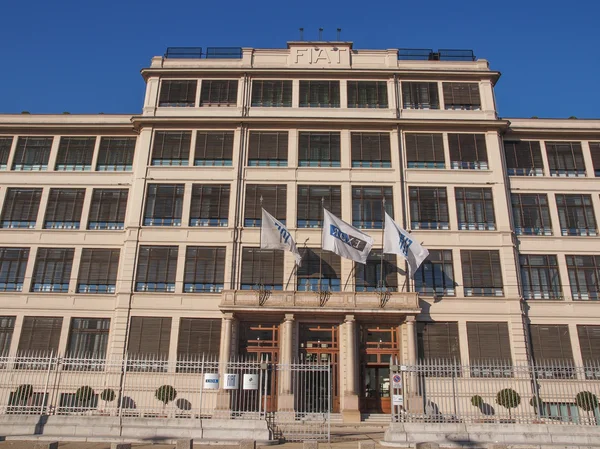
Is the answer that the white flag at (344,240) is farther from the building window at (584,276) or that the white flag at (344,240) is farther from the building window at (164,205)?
the building window at (584,276)

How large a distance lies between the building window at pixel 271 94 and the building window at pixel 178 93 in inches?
154

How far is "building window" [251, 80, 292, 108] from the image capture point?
32.7m

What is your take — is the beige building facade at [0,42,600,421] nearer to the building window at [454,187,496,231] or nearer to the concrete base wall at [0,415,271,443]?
the building window at [454,187,496,231]

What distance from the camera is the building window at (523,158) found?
104 feet

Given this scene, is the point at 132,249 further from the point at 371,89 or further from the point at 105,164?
the point at 371,89

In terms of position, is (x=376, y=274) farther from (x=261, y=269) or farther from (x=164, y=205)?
(x=164, y=205)

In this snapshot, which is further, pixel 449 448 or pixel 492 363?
pixel 492 363

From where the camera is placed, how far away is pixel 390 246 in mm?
26344

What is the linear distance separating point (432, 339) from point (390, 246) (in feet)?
18.8

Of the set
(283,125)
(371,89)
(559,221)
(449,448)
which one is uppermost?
(371,89)

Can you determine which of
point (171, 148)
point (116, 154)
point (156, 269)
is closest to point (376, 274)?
point (156, 269)

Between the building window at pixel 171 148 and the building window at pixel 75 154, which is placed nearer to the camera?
the building window at pixel 171 148

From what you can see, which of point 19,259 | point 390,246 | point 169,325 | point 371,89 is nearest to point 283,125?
point 371,89

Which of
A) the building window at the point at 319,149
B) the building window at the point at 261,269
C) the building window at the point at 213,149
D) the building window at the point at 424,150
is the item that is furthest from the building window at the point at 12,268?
the building window at the point at 424,150
